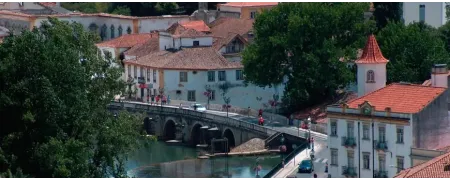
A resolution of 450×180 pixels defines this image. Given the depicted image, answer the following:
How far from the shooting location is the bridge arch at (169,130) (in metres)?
72.6

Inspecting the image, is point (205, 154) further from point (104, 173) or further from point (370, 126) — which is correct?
point (104, 173)

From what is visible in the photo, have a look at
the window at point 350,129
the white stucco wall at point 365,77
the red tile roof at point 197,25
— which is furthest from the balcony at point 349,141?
the red tile roof at point 197,25

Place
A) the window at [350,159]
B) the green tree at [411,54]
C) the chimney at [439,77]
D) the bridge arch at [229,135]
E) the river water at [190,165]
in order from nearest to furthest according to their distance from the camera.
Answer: the window at [350,159]
the chimney at [439,77]
the river water at [190,165]
the green tree at [411,54]
the bridge arch at [229,135]

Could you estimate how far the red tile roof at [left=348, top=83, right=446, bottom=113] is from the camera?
49219mm

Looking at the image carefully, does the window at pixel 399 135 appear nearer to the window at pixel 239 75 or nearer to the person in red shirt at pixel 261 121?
the person in red shirt at pixel 261 121

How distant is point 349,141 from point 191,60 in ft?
83.8

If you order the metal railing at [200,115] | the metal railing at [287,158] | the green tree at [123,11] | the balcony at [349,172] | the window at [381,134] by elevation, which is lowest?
the metal railing at [200,115]

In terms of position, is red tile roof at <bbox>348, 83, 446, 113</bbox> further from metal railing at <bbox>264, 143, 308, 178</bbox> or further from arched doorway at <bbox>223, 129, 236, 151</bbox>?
arched doorway at <bbox>223, 129, 236, 151</bbox>

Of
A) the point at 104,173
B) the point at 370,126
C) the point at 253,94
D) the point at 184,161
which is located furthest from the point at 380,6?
the point at 104,173

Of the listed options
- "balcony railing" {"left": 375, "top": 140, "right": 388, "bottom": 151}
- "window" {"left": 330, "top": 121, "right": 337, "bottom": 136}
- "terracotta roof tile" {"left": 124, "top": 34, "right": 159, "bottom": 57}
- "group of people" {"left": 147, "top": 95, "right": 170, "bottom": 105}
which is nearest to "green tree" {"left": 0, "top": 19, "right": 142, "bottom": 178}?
"balcony railing" {"left": 375, "top": 140, "right": 388, "bottom": 151}

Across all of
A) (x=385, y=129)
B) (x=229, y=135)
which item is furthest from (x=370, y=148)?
(x=229, y=135)

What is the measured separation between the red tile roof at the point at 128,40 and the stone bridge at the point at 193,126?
9.10m

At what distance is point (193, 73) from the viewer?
245 feet

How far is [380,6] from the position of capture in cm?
7762
